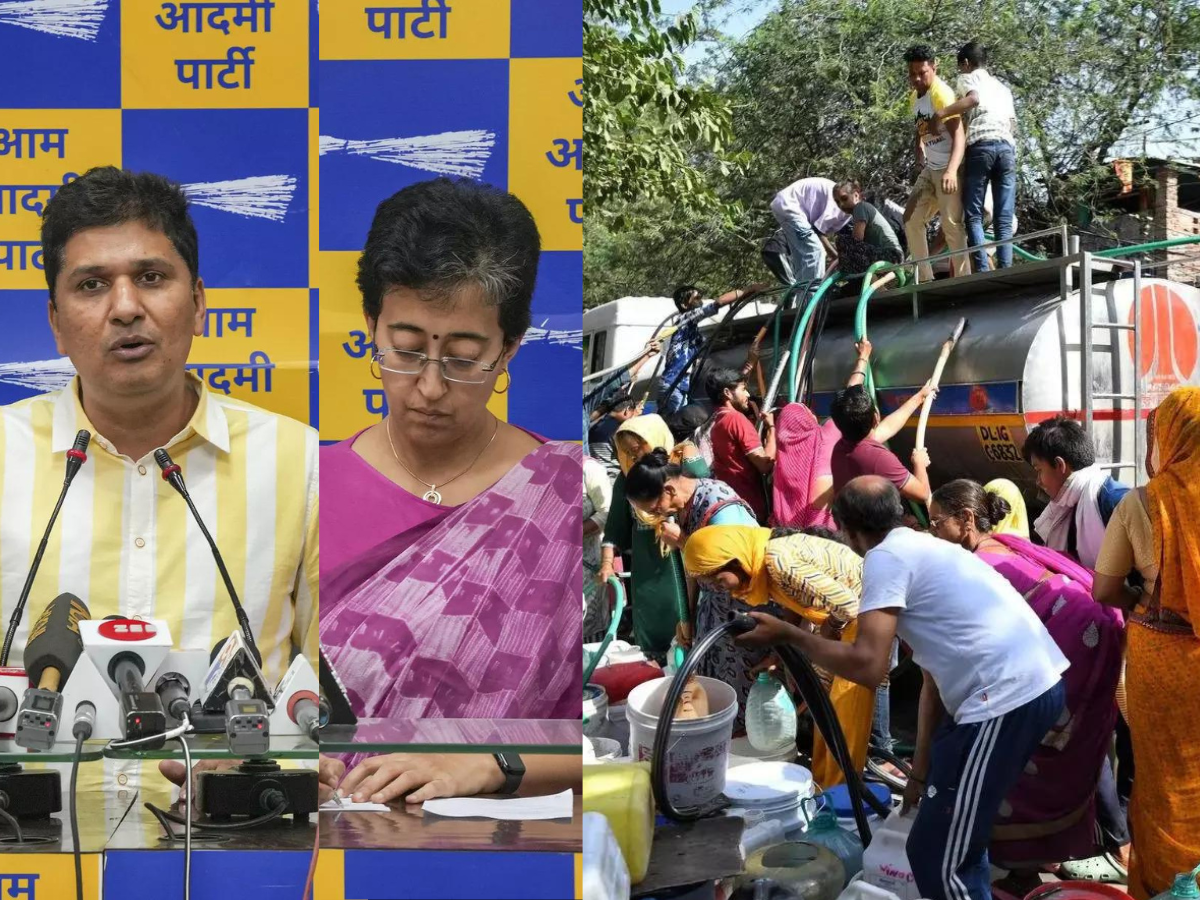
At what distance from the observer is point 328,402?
1.86m

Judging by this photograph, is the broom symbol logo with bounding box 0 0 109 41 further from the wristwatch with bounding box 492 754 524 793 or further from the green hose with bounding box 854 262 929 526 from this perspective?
the green hose with bounding box 854 262 929 526

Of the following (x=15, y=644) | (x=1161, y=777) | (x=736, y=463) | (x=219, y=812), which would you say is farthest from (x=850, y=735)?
(x=15, y=644)

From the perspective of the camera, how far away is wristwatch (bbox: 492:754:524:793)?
1890 millimetres

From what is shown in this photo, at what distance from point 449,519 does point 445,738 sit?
37cm

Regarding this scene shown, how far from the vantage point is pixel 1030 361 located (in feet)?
18.6

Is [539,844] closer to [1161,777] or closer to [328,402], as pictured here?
[328,402]

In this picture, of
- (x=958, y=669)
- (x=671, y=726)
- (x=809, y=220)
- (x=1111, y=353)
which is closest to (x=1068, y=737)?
(x=958, y=669)

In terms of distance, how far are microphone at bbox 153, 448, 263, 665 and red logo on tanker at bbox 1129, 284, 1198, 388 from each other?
5.21 metres

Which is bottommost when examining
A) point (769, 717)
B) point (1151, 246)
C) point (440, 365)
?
point (769, 717)

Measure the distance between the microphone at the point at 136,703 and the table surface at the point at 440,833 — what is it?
0.31m

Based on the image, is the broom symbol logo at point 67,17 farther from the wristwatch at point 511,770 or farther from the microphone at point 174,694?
the wristwatch at point 511,770

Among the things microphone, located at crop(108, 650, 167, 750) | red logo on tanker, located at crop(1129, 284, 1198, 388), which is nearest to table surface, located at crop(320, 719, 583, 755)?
microphone, located at crop(108, 650, 167, 750)

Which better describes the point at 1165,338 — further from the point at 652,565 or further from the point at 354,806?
the point at 354,806

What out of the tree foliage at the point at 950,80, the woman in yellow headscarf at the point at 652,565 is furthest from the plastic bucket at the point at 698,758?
the tree foliage at the point at 950,80
